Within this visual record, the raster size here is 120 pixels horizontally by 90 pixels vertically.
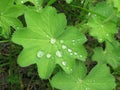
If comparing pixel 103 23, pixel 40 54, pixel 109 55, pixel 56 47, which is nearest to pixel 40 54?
pixel 40 54

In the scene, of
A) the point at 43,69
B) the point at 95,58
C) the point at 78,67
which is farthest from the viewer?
the point at 95,58

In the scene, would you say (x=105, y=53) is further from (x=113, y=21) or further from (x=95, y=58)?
(x=113, y=21)

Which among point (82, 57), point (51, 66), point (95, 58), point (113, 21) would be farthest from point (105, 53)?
point (51, 66)

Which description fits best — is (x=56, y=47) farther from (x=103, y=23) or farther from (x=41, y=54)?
(x=103, y=23)

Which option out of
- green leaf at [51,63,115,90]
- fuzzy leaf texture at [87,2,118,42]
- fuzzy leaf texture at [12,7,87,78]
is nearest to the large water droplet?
fuzzy leaf texture at [12,7,87,78]

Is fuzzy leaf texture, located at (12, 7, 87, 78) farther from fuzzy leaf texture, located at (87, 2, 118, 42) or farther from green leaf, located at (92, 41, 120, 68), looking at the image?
green leaf, located at (92, 41, 120, 68)

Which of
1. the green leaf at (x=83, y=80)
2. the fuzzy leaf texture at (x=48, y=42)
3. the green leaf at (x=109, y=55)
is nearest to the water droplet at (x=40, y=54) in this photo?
the fuzzy leaf texture at (x=48, y=42)

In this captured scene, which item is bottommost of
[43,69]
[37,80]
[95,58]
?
[37,80]

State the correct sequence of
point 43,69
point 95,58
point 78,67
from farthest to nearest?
point 95,58 < point 78,67 < point 43,69
